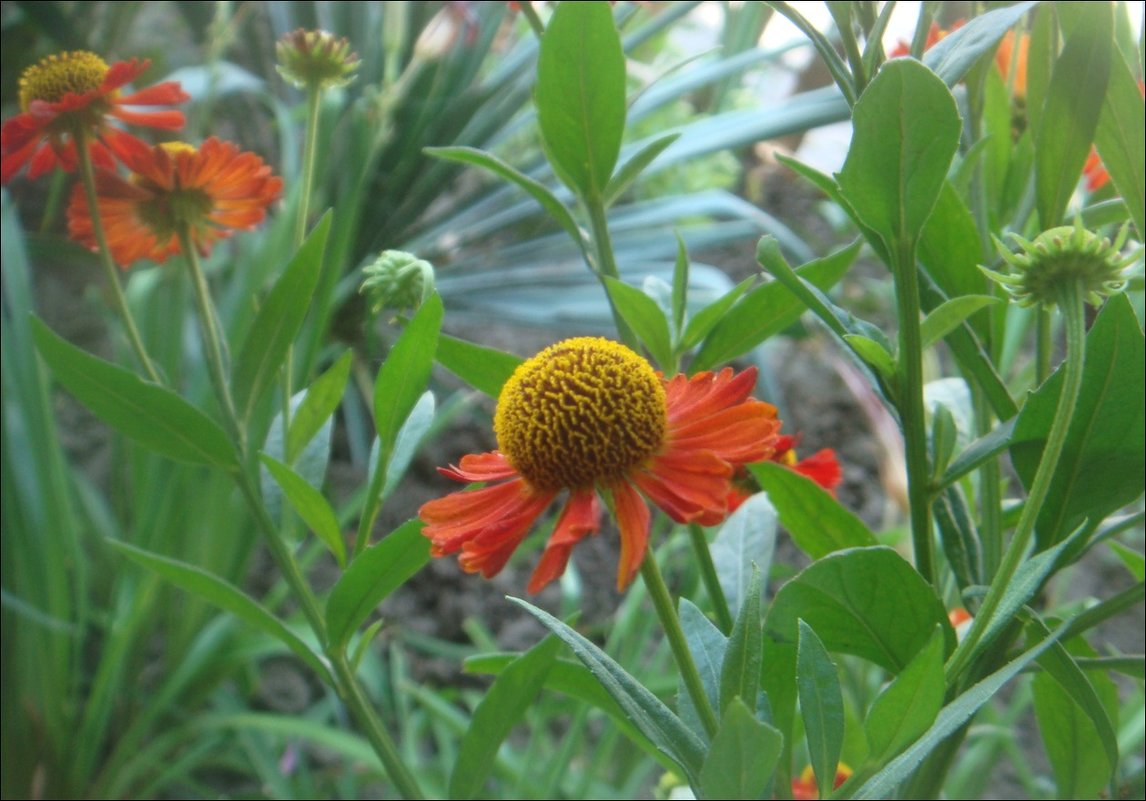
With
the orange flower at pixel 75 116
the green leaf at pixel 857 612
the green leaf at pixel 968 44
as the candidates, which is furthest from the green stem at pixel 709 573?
the orange flower at pixel 75 116

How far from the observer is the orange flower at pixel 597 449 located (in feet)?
0.75

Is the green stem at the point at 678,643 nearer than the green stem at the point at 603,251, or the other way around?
the green stem at the point at 678,643

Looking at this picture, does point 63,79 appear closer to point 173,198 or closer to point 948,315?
point 173,198

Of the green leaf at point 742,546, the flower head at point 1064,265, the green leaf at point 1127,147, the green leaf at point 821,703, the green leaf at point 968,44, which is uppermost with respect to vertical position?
A: the green leaf at point 968,44

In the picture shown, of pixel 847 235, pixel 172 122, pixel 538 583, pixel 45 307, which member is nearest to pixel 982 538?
pixel 538 583

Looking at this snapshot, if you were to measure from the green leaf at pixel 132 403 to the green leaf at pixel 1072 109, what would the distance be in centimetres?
25

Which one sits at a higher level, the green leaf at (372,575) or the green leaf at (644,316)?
the green leaf at (644,316)

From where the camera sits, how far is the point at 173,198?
1.22 ft

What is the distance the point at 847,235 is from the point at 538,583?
114 cm

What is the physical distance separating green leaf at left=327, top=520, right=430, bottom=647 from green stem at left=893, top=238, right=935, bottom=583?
0.13 m

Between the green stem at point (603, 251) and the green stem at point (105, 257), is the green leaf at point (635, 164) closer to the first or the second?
the green stem at point (603, 251)

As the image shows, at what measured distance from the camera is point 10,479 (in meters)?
0.65

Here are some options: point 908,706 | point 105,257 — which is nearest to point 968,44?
point 908,706

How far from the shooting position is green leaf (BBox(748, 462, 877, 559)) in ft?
1.00
